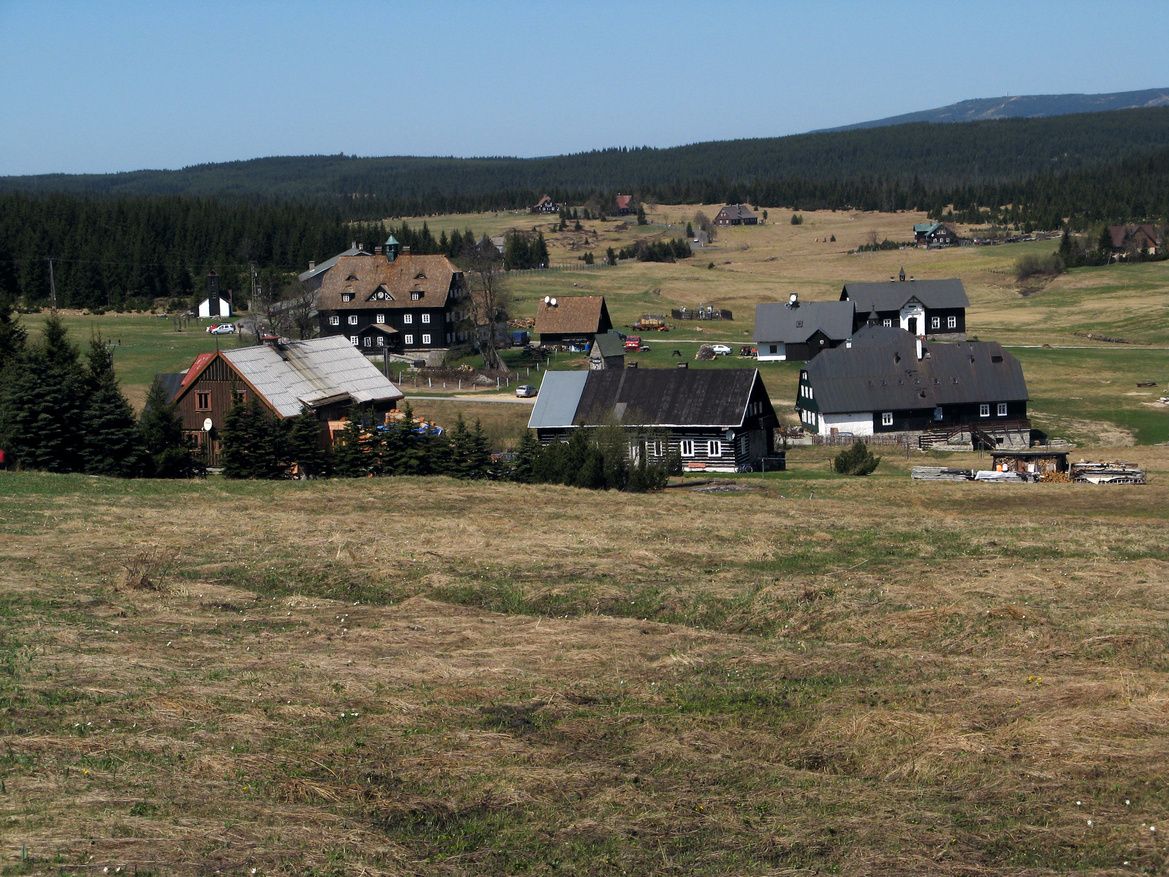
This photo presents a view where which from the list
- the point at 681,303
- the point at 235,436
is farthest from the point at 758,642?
the point at 681,303

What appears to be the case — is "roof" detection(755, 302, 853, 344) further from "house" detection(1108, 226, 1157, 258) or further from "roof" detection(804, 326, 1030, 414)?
"house" detection(1108, 226, 1157, 258)

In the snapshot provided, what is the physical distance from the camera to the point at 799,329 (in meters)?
89.6

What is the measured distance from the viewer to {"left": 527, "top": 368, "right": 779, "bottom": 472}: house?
5256 cm

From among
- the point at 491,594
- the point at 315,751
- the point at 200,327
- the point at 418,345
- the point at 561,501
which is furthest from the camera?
the point at 200,327

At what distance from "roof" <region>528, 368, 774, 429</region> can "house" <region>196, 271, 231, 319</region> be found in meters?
71.0

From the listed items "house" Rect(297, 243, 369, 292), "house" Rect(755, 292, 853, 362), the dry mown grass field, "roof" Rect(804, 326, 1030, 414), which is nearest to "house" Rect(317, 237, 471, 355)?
"house" Rect(297, 243, 369, 292)

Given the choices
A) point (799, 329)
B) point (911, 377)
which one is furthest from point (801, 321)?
point (911, 377)

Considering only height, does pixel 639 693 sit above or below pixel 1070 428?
above

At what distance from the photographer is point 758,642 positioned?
60.8 ft

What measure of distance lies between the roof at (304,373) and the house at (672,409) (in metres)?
8.33

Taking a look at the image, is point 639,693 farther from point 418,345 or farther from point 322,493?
point 418,345

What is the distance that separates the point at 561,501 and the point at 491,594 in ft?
48.7

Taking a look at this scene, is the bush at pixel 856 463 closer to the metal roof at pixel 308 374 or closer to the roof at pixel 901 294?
the metal roof at pixel 308 374

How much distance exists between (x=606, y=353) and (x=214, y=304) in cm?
5282
